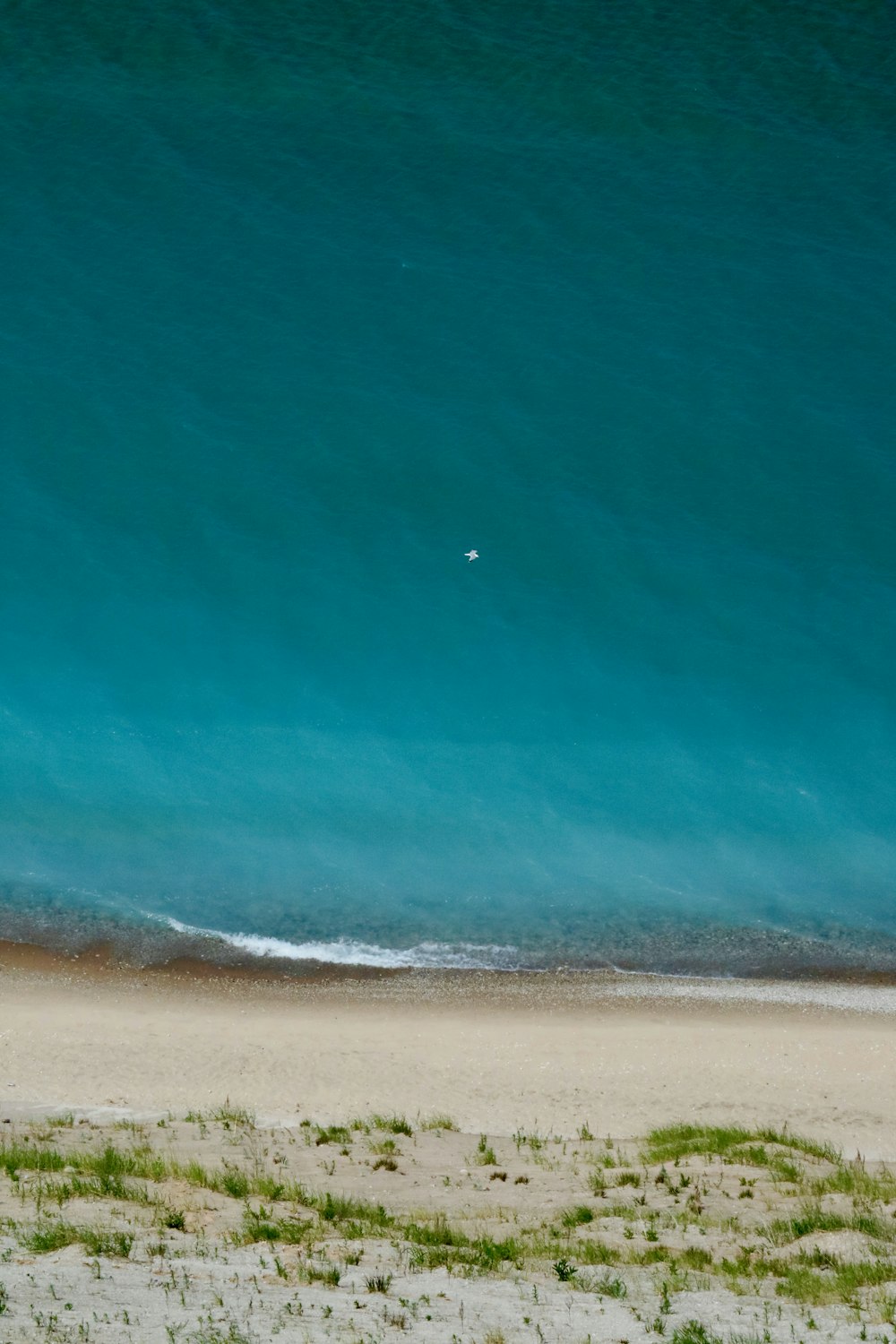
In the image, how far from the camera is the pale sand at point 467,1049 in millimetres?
19031

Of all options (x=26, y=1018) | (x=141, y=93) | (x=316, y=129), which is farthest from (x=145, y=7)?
(x=26, y=1018)

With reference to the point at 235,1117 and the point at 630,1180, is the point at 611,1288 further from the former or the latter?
the point at 235,1117

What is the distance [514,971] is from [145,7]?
115 feet

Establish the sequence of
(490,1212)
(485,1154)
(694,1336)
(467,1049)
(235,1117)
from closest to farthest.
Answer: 1. (694,1336)
2. (490,1212)
3. (485,1154)
4. (235,1117)
5. (467,1049)

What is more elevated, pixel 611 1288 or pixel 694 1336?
pixel 611 1288

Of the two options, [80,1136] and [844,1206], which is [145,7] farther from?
[844,1206]

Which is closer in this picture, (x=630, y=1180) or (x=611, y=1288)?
(x=611, y=1288)

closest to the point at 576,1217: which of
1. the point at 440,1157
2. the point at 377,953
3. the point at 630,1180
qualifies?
the point at 630,1180

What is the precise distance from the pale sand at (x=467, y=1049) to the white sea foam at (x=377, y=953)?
36cm

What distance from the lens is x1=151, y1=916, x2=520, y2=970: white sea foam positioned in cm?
2331

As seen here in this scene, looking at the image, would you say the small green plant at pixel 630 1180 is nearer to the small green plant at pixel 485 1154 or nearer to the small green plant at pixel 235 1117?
the small green plant at pixel 485 1154

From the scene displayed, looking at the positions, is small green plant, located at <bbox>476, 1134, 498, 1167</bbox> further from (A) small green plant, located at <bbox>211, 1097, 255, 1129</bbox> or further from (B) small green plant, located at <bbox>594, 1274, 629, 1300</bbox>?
(B) small green plant, located at <bbox>594, 1274, 629, 1300</bbox>

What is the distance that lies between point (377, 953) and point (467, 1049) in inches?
129

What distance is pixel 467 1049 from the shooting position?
20844 mm
